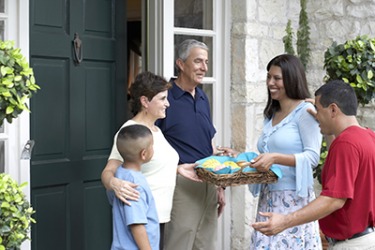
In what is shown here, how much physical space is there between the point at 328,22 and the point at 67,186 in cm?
274

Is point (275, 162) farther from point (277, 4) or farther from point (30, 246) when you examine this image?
point (277, 4)

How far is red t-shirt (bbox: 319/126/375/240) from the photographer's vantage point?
10.2 ft

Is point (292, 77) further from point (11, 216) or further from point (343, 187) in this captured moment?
point (11, 216)

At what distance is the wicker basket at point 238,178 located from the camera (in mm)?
3865

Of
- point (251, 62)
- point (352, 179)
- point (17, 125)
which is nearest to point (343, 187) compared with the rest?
point (352, 179)

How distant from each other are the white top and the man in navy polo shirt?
0.35m

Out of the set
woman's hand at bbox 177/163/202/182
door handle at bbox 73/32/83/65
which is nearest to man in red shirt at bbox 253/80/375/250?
woman's hand at bbox 177/163/202/182

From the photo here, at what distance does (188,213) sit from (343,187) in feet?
4.87

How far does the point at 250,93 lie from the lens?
5543 mm

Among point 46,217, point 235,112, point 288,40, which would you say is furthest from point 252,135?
point 46,217

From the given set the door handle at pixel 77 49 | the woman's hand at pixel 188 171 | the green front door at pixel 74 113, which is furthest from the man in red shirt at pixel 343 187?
the door handle at pixel 77 49

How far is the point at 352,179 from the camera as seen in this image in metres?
3.10

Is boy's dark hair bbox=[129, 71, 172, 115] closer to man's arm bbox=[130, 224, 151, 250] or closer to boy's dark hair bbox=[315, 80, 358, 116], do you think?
man's arm bbox=[130, 224, 151, 250]

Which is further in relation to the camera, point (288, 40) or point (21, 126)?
point (288, 40)
